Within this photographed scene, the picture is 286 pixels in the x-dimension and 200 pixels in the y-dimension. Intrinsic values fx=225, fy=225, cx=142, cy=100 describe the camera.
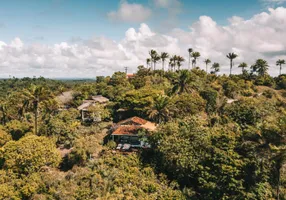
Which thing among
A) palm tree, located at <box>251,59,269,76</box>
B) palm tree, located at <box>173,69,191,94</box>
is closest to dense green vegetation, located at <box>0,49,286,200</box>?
palm tree, located at <box>173,69,191,94</box>

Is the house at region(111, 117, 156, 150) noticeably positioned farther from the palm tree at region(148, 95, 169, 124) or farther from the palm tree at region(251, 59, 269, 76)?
the palm tree at region(251, 59, 269, 76)

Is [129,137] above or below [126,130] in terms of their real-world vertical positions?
below

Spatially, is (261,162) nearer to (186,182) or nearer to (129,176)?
(186,182)

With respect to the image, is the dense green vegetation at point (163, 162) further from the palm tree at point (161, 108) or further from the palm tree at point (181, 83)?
the palm tree at point (181, 83)

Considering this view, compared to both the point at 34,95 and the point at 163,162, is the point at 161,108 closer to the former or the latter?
the point at 163,162

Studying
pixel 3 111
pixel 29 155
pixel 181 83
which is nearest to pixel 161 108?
pixel 181 83
